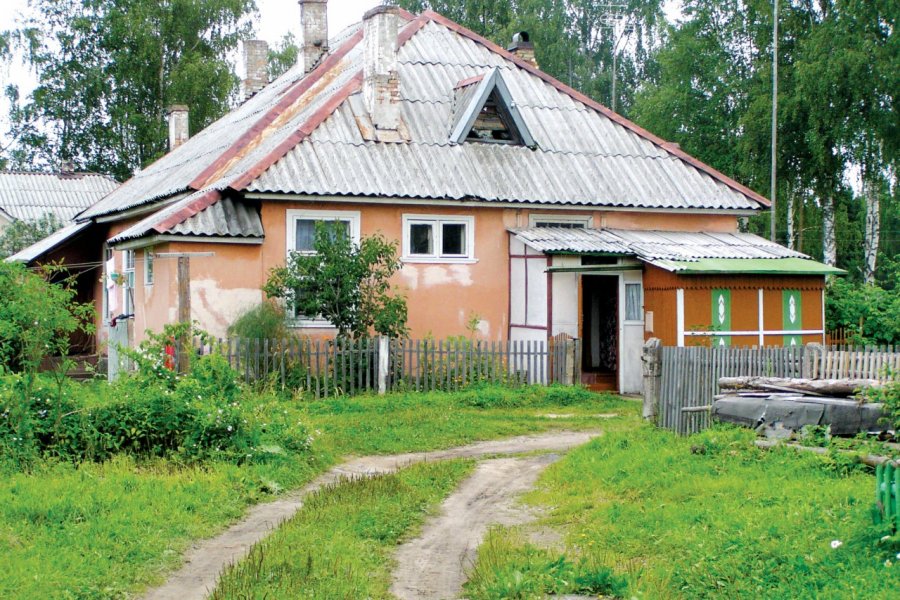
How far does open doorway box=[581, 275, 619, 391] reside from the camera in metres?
21.8

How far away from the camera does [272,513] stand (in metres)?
9.56

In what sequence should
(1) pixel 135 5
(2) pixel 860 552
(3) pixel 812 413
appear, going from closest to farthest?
1. (2) pixel 860 552
2. (3) pixel 812 413
3. (1) pixel 135 5

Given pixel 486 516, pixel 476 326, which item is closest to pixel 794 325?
pixel 476 326

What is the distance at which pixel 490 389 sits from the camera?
58.3 feet

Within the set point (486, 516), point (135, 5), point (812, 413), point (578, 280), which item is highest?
point (135, 5)

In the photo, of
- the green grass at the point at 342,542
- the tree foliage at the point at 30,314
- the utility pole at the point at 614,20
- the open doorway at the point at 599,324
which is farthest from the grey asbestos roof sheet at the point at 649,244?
the utility pole at the point at 614,20

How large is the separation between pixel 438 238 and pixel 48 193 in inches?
979

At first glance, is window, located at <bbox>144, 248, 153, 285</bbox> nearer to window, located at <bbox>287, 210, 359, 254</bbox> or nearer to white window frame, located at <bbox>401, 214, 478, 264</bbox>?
window, located at <bbox>287, 210, 359, 254</bbox>

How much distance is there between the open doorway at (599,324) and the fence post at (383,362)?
17.1 ft

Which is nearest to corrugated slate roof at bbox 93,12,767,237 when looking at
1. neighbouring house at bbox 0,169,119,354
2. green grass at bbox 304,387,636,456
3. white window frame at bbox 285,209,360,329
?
white window frame at bbox 285,209,360,329

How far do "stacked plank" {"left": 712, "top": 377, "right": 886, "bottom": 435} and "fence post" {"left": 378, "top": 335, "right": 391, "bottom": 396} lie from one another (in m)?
7.09

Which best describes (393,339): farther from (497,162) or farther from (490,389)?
(497,162)

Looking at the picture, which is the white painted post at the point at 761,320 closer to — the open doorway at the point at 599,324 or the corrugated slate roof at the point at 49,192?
the open doorway at the point at 599,324

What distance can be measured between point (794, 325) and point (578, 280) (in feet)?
13.4
